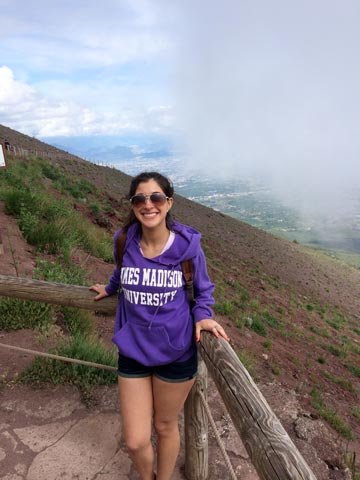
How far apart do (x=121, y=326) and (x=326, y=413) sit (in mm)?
4971

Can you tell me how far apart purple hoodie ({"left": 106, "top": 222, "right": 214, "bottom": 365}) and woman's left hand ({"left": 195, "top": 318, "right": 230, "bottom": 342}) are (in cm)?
3

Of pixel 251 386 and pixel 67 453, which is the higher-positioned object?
pixel 251 386

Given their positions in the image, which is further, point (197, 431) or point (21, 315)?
point (21, 315)

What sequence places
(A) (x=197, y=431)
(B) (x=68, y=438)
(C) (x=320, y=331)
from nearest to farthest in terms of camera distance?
(A) (x=197, y=431), (B) (x=68, y=438), (C) (x=320, y=331)

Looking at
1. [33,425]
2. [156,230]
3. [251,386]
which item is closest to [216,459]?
[33,425]

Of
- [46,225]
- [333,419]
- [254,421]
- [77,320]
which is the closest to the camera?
[254,421]

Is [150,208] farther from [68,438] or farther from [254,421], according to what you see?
[68,438]

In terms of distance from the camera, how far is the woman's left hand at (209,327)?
2.02 meters

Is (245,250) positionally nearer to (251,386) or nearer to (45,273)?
(45,273)

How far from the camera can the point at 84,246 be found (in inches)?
365

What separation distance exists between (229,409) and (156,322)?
0.61 meters

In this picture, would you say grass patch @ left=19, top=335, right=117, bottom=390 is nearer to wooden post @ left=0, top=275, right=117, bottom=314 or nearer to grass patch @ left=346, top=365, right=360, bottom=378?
wooden post @ left=0, top=275, right=117, bottom=314

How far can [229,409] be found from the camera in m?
1.73

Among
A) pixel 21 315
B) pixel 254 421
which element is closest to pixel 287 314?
pixel 21 315
